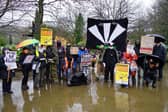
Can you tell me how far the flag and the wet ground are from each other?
1620 mm

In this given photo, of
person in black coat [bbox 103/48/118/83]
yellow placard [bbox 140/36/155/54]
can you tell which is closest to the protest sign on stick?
person in black coat [bbox 103/48/118/83]

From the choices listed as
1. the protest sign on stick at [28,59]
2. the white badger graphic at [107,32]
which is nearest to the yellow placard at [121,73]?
the white badger graphic at [107,32]

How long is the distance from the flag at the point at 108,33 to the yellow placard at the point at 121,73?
83 cm

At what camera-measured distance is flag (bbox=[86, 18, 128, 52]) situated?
1240 centimetres

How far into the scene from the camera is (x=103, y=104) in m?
9.12

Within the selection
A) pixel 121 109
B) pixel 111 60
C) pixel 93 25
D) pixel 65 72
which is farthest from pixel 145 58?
pixel 121 109

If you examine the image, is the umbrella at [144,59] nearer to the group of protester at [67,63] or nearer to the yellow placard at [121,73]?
the group of protester at [67,63]

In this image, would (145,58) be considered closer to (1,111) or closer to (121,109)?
(121,109)

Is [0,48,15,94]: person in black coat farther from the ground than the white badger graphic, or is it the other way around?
the white badger graphic

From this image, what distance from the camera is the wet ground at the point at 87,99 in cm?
864

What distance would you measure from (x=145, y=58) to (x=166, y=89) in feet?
4.50

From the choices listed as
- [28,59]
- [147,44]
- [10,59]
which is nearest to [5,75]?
[10,59]

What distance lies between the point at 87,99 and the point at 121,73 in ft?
8.24

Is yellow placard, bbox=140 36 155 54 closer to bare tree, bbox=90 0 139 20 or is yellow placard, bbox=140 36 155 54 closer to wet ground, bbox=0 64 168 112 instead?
wet ground, bbox=0 64 168 112
